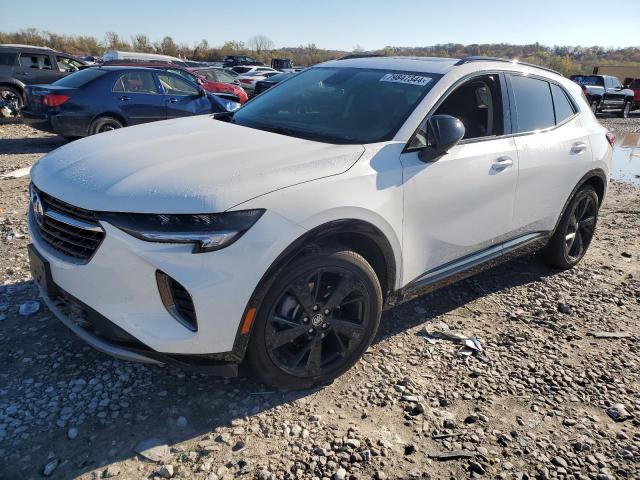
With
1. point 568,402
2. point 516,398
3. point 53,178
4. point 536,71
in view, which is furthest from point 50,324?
point 536,71

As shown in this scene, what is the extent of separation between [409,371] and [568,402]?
89 centimetres

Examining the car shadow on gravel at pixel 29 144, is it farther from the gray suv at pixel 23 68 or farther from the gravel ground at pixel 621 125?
the gravel ground at pixel 621 125

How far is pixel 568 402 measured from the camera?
2.90 meters

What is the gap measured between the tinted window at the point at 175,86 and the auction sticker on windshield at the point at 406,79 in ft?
23.9

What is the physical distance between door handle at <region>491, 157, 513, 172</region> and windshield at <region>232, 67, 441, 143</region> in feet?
2.25

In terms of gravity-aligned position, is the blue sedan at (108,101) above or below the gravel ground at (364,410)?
above

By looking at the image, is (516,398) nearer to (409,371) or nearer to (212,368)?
(409,371)

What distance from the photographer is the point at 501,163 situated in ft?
11.3

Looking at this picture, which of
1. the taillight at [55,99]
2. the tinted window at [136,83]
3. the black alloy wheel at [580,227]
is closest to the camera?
the black alloy wheel at [580,227]

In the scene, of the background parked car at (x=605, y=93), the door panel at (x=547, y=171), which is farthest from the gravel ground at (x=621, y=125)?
the door panel at (x=547, y=171)

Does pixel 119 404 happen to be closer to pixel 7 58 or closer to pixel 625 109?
pixel 7 58

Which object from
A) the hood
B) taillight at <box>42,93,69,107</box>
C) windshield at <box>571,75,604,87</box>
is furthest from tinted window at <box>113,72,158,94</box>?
windshield at <box>571,75,604,87</box>

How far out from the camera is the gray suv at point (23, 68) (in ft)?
40.9

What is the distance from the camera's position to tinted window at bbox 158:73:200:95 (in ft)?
32.0
